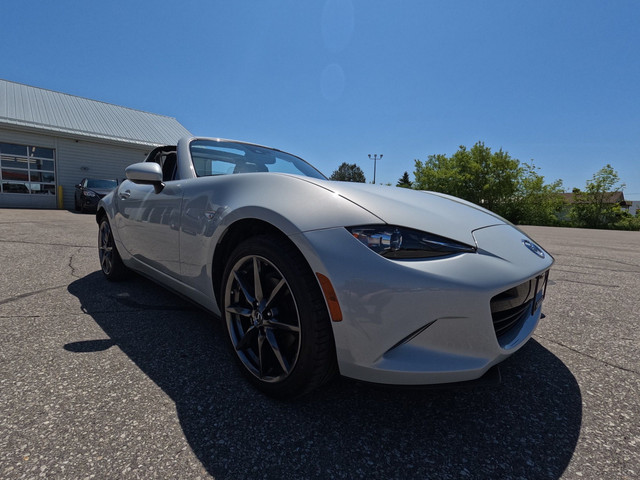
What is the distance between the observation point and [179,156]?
8.14 feet

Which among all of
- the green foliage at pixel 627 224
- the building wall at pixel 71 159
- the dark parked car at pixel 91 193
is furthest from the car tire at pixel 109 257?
the green foliage at pixel 627 224

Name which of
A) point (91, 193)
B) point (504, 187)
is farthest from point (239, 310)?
point (504, 187)

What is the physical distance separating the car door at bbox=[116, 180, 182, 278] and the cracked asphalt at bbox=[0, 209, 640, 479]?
0.49 m

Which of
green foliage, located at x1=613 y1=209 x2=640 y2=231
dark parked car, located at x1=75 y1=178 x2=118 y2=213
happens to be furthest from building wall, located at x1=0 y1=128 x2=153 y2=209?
green foliage, located at x1=613 y1=209 x2=640 y2=231

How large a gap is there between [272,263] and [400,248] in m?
0.56

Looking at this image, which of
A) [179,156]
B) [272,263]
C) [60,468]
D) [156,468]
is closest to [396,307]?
[272,263]

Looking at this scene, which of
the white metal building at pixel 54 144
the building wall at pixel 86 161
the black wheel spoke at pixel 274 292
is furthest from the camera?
the building wall at pixel 86 161

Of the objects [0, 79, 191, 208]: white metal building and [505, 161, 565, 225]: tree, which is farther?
[505, 161, 565, 225]: tree

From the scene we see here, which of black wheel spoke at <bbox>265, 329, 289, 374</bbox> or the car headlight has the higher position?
the car headlight

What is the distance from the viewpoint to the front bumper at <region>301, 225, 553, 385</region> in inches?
47.3

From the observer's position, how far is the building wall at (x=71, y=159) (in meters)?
14.4

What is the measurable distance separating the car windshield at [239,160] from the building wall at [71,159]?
16888 mm

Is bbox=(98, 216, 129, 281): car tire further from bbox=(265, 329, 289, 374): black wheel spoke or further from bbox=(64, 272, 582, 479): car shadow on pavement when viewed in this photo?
bbox=(265, 329, 289, 374): black wheel spoke

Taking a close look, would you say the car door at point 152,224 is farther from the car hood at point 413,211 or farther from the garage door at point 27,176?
the garage door at point 27,176
